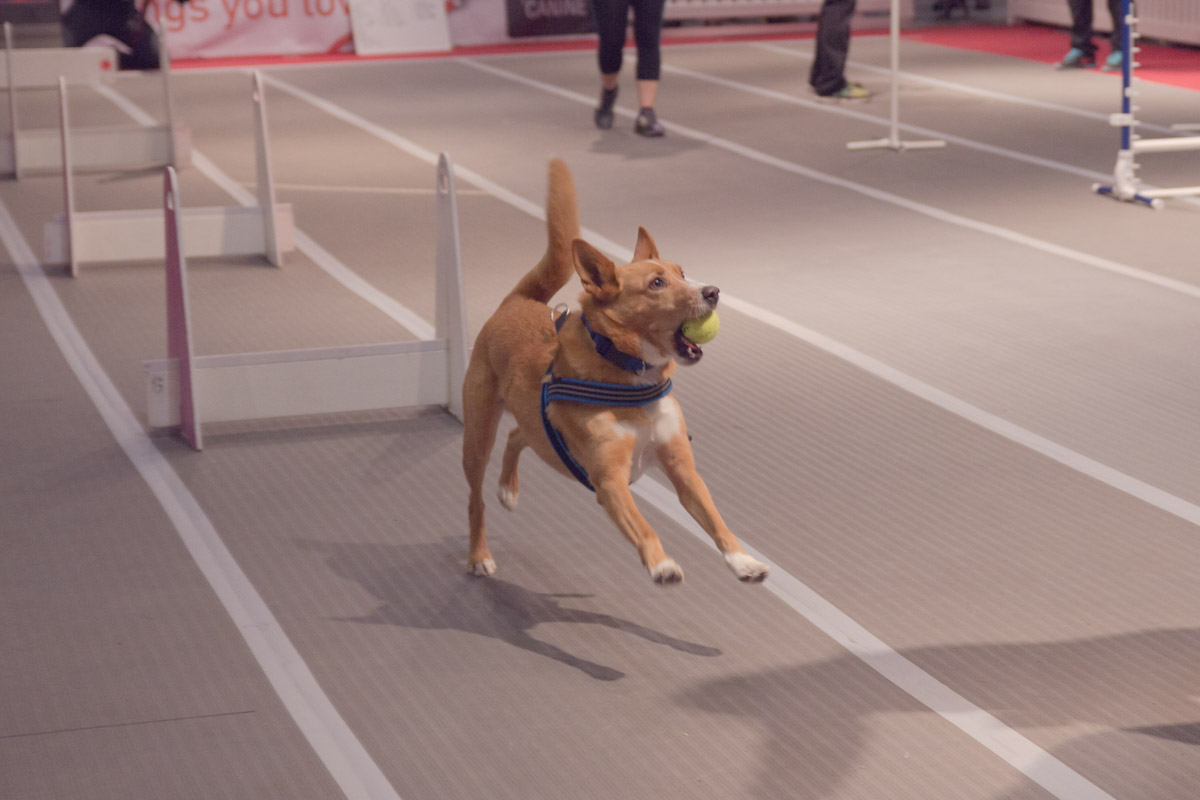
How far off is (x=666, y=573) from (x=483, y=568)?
894 mm

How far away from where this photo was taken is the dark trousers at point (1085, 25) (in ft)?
41.4

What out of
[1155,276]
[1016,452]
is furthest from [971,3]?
[1016,452]

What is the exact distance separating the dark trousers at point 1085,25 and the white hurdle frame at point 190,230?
8.22m

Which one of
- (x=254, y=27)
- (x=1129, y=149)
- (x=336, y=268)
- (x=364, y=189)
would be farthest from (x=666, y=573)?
(x=254, y=27)

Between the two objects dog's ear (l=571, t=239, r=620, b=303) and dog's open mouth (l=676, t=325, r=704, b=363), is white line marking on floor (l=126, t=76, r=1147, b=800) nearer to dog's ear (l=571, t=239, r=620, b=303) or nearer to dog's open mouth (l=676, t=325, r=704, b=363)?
dog's open mouth (l=676, t=325, r=704, b=363)

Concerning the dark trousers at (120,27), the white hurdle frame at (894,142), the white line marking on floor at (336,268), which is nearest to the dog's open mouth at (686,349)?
the white line marking on floor at (336,268)

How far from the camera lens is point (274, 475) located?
4473mm

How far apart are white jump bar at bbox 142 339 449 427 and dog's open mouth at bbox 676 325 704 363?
2.00m

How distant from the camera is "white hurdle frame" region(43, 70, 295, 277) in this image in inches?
274

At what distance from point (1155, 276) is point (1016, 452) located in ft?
7.64

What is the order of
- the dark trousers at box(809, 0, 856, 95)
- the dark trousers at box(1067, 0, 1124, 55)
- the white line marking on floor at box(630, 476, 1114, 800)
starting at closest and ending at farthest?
the white line marking on floor at box(630, 476, 1114, 800)
the dark trousers at box(809, 0, 856, 95)
the dark trousers at box(1067, 0, 1124, 55)

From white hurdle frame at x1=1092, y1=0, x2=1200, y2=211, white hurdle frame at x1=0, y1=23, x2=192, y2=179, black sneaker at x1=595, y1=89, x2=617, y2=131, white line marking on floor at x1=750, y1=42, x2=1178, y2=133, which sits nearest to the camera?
white hurdle frame at x1=1092, y1=0, x2=1200, y2=211

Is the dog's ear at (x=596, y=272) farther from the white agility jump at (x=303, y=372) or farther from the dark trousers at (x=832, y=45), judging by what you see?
the dark trousers at (x=832, y=45)

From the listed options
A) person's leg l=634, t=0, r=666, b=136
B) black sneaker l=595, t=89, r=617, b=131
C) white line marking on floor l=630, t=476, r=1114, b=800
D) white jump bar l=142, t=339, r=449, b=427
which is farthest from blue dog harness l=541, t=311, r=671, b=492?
black sneaker l=595, t=89, r=617, b=131
